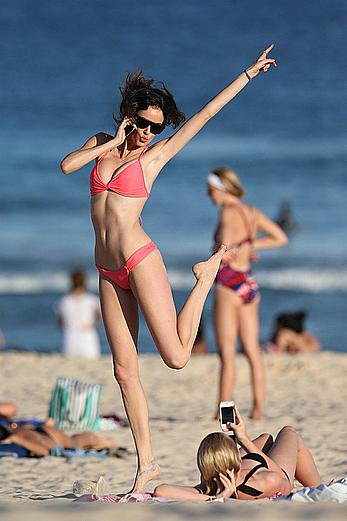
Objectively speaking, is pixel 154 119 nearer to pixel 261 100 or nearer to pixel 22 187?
pixel 22 187

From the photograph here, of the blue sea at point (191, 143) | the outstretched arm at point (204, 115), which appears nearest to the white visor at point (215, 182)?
the outstretched arm at point (204, 115)

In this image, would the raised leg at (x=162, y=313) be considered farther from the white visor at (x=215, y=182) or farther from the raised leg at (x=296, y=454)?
the white visor at (x=215, y=182)

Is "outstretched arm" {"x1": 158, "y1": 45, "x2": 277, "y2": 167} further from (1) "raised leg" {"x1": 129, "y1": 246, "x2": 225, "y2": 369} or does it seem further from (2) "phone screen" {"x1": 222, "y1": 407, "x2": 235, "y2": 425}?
(2) "phone screen" {"x1": 222, "y1": 407, "x2": 235, "y2": 425}

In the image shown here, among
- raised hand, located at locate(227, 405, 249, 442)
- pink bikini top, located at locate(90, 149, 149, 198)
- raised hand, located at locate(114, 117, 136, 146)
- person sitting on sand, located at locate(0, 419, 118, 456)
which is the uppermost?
raised hand, located at locate(114, 117, 136, 146)

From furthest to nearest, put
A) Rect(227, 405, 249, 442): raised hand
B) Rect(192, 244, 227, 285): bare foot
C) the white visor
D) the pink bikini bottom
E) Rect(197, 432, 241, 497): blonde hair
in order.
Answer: the white visor → Rect(192, 244, 227, 285): bare foot → Rect(227, 405, 249, 442): raised hand → the pink bikini bottom → Rect(197, 432, 241, 497): blonde hair

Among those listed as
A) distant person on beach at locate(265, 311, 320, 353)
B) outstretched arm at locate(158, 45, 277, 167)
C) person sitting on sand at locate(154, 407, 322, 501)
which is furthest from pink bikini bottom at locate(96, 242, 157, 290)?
distant person on beach at locate(265, 311, 320, 353)

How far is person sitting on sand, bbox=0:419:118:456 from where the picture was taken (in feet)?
23.5

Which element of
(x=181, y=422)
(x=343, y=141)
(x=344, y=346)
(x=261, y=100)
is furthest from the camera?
(x=261, y=100)

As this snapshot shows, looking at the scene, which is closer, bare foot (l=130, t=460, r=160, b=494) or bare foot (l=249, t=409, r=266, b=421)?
bare foot (l=130, t=460, r=160, b=494)

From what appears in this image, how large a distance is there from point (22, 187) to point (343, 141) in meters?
9.13

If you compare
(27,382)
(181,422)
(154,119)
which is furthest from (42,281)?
(154,119)

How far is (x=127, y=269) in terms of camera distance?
500 centimetres

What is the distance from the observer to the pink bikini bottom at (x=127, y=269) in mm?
4969

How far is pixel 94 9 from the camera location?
36062 mm
